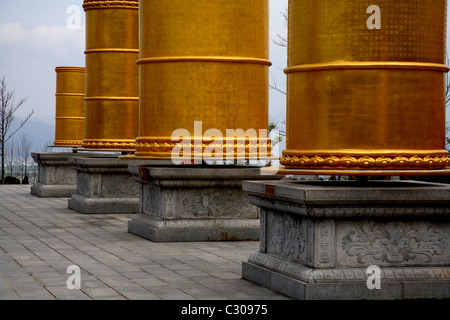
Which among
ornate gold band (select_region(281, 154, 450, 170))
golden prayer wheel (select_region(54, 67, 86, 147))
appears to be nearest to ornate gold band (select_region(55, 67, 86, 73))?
golden prayer wheel (select_region(54, 67, 86, 147))

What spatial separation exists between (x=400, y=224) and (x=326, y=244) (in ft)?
2.14

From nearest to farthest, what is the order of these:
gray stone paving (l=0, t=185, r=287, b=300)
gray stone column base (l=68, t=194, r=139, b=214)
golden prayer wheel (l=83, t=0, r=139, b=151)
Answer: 1. gray stone paving (l=0, t=185, r=287, b=300)
2. gray stone column base (l=68, t=194, r=139, b=214)
3. golden prayer wheel (l=83, t=0, r=139, b=151)

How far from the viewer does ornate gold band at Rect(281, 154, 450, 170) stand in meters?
6.48

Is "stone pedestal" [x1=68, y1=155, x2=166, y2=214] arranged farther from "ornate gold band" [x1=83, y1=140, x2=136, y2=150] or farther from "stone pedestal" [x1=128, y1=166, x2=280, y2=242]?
"stone pedestal" [x1=128, y1=166, x2=280, y2=242]

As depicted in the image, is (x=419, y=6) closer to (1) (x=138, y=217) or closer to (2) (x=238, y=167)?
(2) (x=238, y=167)

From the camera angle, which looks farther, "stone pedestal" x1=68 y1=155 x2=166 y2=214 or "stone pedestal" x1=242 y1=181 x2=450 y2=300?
"stone pedestal" x1=68 y1=155 x2=166 y2=214

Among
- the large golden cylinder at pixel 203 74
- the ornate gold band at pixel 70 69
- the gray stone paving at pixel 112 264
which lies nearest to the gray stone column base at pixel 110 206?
the gray stone paving at pixel 112 264

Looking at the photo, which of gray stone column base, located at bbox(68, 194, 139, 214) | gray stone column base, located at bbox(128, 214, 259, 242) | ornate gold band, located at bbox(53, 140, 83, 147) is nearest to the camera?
gray stone column base, located at bbox(128, 214, 259, 242)

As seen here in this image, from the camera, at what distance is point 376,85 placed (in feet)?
21.4

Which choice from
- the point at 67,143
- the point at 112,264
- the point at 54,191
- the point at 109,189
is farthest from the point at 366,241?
the point at 67,143

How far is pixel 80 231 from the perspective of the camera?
36.6 feet

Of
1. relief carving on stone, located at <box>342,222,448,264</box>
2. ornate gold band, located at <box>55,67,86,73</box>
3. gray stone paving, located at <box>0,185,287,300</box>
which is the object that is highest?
ornate gold band, located at <box>55,67,86,73</box>

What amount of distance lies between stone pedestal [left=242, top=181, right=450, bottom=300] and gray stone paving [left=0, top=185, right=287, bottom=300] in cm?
43
